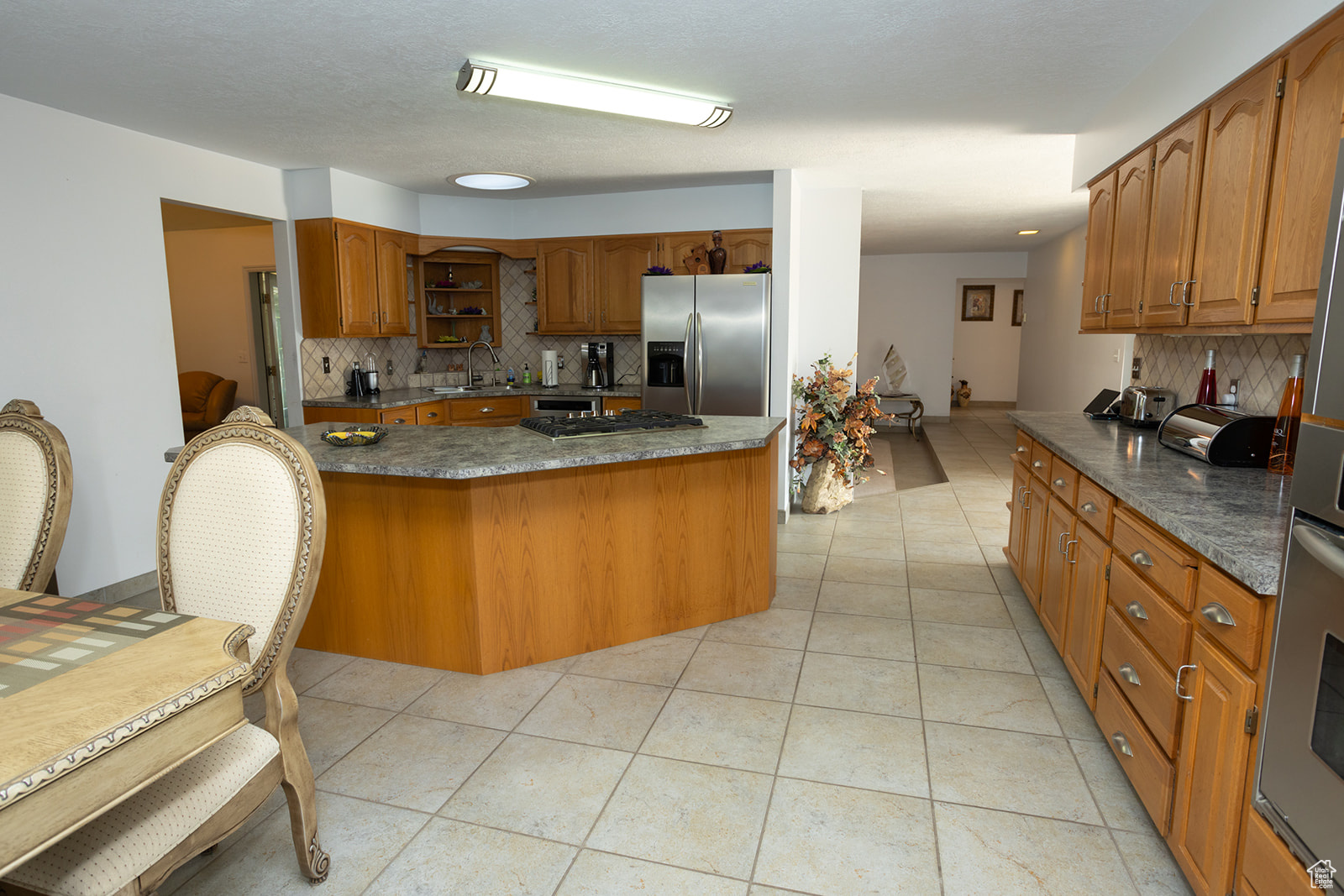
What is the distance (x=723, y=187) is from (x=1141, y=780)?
4346mm

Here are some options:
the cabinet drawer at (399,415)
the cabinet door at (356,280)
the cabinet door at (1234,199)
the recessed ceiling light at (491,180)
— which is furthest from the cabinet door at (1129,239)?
the cabinet door at (356,280)

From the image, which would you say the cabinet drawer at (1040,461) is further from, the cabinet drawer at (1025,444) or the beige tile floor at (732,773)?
the beige tile floor at (732,773)

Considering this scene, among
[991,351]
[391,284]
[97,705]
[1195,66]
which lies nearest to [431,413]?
[391,284]

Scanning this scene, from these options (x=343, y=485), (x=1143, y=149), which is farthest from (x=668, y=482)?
(x=1143, y=149)

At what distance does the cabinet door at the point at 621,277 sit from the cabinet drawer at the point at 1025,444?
2846 mm

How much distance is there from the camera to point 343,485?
2.74m

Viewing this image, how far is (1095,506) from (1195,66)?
155 cm

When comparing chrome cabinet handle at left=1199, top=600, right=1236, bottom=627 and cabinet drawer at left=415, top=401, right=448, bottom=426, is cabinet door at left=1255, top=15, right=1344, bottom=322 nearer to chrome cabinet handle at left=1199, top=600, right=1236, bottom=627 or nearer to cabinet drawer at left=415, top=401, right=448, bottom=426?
chrome cabinet handle at left=1199, top=600, right=1236, bottom=627

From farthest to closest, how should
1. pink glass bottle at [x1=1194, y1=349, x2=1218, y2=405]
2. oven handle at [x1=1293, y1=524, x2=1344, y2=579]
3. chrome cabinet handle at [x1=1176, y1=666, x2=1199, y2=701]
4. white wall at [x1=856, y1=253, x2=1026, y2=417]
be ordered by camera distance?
white wall at [x1=856, y1=253, x2=1026, y2=417], pink glass bottle at [x1=1194, y1=349, x2=1218, y2=405], chrome cabinet handle at [x1=1176, y1=666, x2=1199, y2=701], oven handle at [x1=1293, y1=524, x2=1344, y2=579]

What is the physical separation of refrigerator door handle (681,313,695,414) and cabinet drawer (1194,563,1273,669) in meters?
3.48

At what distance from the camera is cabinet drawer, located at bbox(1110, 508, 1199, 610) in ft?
5.29

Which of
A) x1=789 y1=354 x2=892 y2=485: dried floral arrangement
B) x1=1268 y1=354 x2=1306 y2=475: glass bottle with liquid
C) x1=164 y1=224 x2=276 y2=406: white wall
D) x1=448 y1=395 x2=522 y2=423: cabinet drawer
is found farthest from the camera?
x1=164 y1=224 x2=276 y2=406: white wall

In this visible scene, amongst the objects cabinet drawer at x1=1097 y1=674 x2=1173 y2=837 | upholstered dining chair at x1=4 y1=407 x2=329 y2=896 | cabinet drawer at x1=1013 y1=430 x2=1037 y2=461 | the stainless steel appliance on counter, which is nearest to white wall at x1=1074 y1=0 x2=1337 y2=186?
the stainless steel appliance on counter

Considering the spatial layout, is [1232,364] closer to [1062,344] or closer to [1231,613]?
[1231,613]
